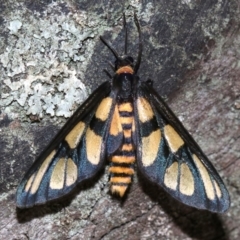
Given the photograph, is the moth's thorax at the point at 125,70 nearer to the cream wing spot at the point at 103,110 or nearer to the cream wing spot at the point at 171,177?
the cream wing spot at the point at 103,110

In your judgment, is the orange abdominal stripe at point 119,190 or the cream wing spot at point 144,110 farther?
the cream wing spot at point 144,110

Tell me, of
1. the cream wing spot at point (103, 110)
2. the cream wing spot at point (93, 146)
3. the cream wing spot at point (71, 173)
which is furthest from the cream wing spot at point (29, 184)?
the cream wing spot at point (103, 110)

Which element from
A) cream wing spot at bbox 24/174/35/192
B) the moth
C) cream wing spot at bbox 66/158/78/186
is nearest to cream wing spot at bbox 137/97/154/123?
the moth

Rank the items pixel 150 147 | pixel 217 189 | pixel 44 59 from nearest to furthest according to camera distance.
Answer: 1. pixel 44 59
2. pixel 217 189
3. pixel 150 147

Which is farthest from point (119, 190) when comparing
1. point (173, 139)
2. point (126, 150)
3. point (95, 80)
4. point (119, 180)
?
A: point (95, 80)

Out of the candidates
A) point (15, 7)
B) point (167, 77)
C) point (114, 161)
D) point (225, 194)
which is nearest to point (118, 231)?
point (114, 161)

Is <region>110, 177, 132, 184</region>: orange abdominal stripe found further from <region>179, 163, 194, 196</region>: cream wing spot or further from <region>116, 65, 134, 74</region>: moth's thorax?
<region>116, 65, 134, 74</region>: moth's thorax

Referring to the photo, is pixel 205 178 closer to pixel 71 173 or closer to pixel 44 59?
pixel 71 173
